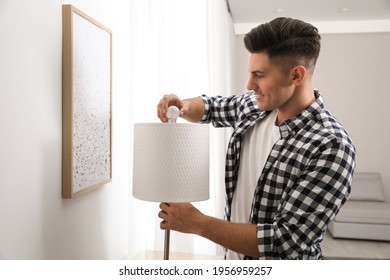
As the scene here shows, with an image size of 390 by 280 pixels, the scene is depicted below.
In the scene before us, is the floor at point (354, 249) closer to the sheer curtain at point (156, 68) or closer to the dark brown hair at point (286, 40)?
the sheer curtain at point (156, 68)

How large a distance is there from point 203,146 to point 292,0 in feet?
9.22

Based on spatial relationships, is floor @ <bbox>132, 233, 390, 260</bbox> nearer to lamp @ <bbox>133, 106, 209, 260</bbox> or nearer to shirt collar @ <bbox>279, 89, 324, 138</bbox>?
shirt collar @ <bbox>279, 89, 324, 138</bbox>

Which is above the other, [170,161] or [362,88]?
[362,88]

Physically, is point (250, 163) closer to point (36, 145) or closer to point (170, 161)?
point (170, 161)

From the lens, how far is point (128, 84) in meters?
1.28

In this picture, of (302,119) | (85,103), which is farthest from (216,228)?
(85,103)

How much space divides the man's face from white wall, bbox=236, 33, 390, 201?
10.9 ft

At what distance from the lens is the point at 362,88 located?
4.18 m

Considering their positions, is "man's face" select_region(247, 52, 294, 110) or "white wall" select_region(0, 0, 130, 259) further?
"man's face" select_region(247, 52, 294, 110)

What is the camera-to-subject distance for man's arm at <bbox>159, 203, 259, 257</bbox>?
85 centimetres

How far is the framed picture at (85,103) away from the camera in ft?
2.79

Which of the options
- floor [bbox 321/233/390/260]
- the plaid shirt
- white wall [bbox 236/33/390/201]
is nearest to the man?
the plaid shirt

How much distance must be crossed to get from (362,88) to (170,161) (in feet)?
13.1
